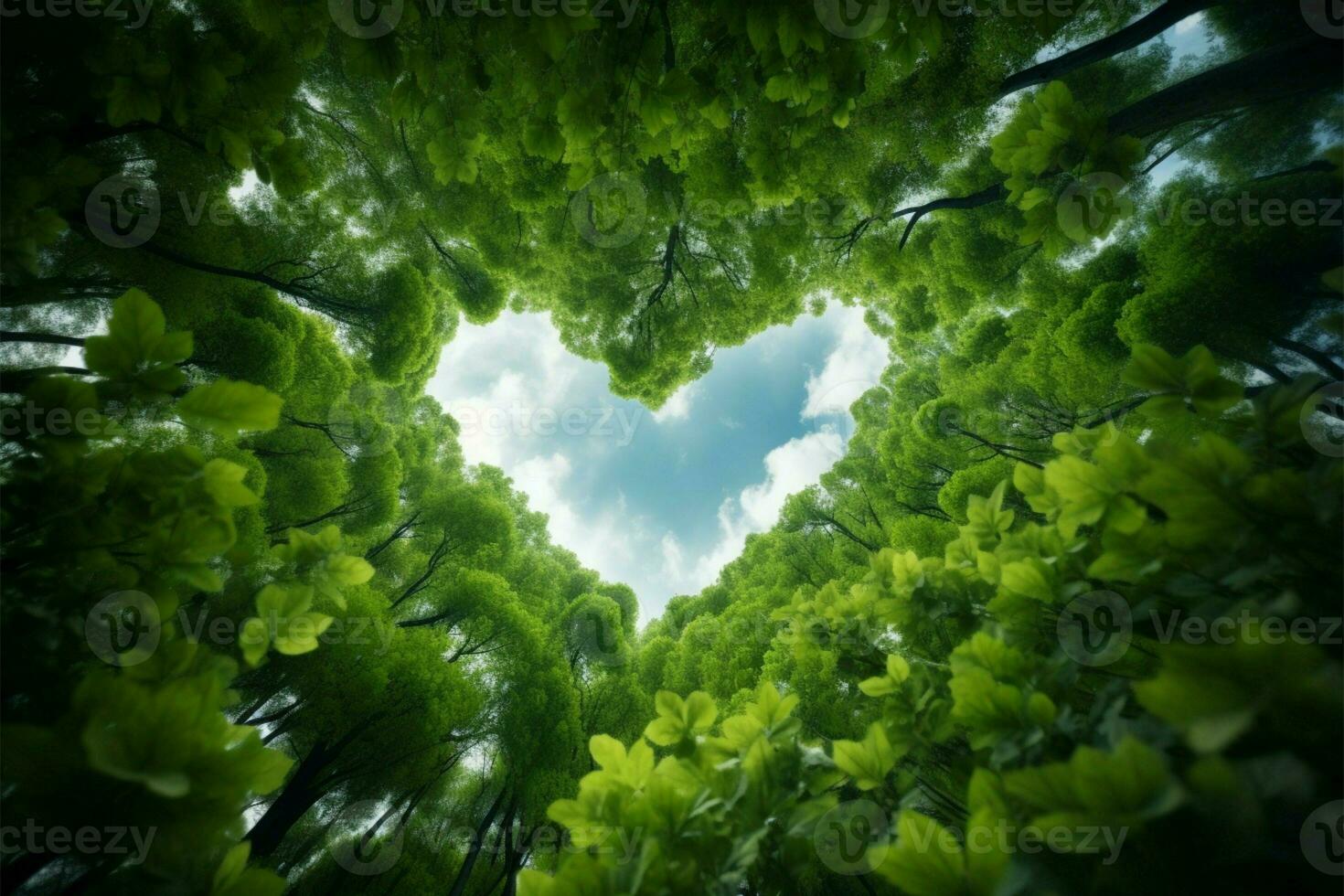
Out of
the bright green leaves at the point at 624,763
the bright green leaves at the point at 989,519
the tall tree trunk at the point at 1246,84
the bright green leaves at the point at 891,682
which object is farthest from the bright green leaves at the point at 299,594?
the tall tree trunk at the point at 1246,84

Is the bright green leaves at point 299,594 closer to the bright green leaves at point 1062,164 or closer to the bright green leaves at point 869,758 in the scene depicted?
the bright green leaves at point 869,758

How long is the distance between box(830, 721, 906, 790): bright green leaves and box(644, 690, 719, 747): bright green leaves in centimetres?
37

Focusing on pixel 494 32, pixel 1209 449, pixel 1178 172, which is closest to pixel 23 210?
pixel 494 32

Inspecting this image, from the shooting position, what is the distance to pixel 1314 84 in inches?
91.4

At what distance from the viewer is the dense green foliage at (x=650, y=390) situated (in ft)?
2.77

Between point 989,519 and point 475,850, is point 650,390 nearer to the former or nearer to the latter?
point 989,519

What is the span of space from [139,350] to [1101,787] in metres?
2.10

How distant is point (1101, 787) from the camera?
0.70 metres

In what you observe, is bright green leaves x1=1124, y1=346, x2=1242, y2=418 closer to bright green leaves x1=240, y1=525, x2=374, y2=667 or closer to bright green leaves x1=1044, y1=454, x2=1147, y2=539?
bright green leaves x1=1044, y1=454, x2=1147, y2=539

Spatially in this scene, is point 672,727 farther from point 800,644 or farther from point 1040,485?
point 1040,485

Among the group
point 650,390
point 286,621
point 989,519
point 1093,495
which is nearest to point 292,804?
point 286,621

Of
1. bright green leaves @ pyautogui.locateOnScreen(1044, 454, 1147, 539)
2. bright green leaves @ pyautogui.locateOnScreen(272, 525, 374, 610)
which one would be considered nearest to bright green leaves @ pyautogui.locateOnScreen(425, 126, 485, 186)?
bright green leaves @ pyautogui.locateOnScreen(272, 525, 374, 610)

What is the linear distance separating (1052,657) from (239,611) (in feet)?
21.8

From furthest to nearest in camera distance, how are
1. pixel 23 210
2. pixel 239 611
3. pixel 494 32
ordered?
pixel 239 611 < pixel 494 32 < pixel 23 210
